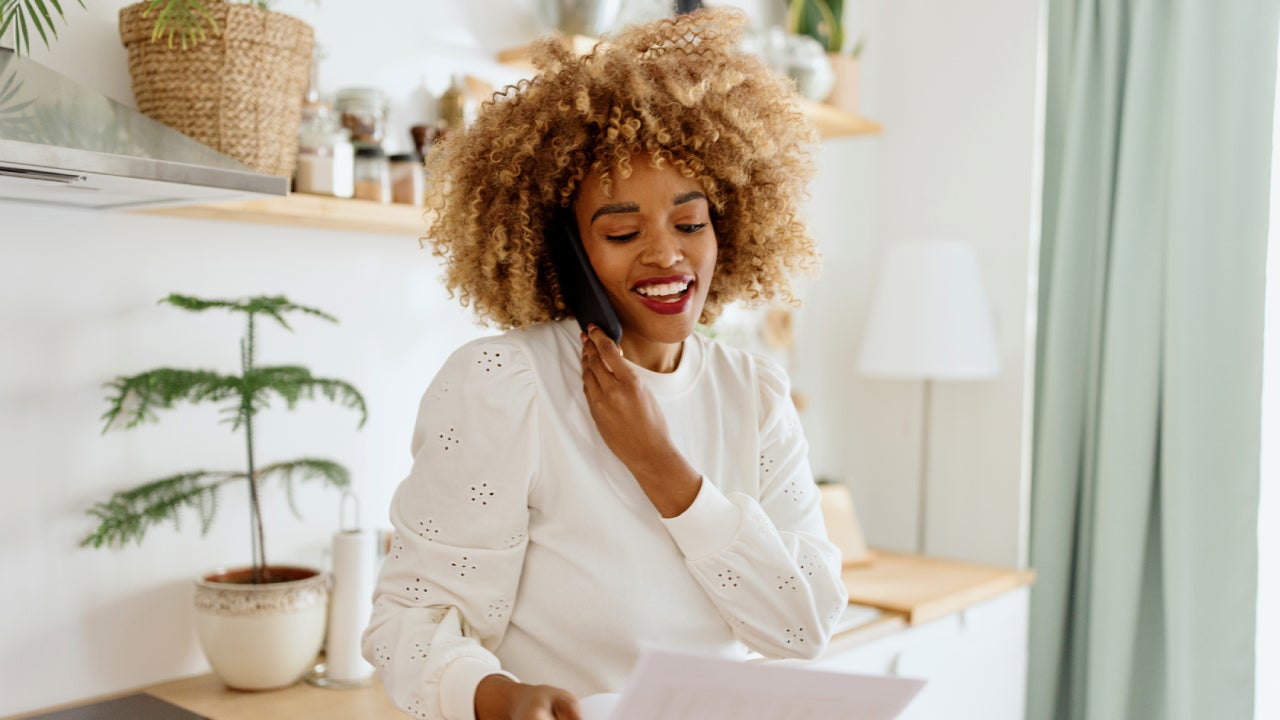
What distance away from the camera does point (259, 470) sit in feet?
5.54

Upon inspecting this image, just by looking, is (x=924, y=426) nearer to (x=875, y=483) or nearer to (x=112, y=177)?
(x=875, y=483)

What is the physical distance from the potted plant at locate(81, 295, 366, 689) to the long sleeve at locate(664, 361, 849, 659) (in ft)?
2.18

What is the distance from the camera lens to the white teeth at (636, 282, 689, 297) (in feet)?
3.79

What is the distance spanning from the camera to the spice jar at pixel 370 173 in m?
1.68

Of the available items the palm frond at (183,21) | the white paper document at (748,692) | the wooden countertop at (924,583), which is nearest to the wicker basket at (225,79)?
the palm frond at (183,21)

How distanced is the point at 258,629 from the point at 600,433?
66 centimetres

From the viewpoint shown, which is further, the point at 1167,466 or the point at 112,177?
the point at 1167,466

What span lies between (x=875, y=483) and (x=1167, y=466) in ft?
2.45

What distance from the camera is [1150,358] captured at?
7.88 ft

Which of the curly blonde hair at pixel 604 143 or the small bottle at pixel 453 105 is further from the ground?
the small bottle at pixel 453 105

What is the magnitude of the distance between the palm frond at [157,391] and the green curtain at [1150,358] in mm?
1795

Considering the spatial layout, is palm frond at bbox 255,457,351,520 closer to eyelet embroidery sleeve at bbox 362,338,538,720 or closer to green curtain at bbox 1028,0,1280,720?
eyelet embroidery sleeve at bbox 362,338,538,720

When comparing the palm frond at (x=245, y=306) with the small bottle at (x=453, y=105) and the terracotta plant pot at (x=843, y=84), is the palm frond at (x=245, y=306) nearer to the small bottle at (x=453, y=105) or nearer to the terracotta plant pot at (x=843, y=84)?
the small bottle at (x=453, y=105)

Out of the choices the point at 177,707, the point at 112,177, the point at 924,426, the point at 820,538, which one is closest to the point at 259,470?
the point at 177,707
